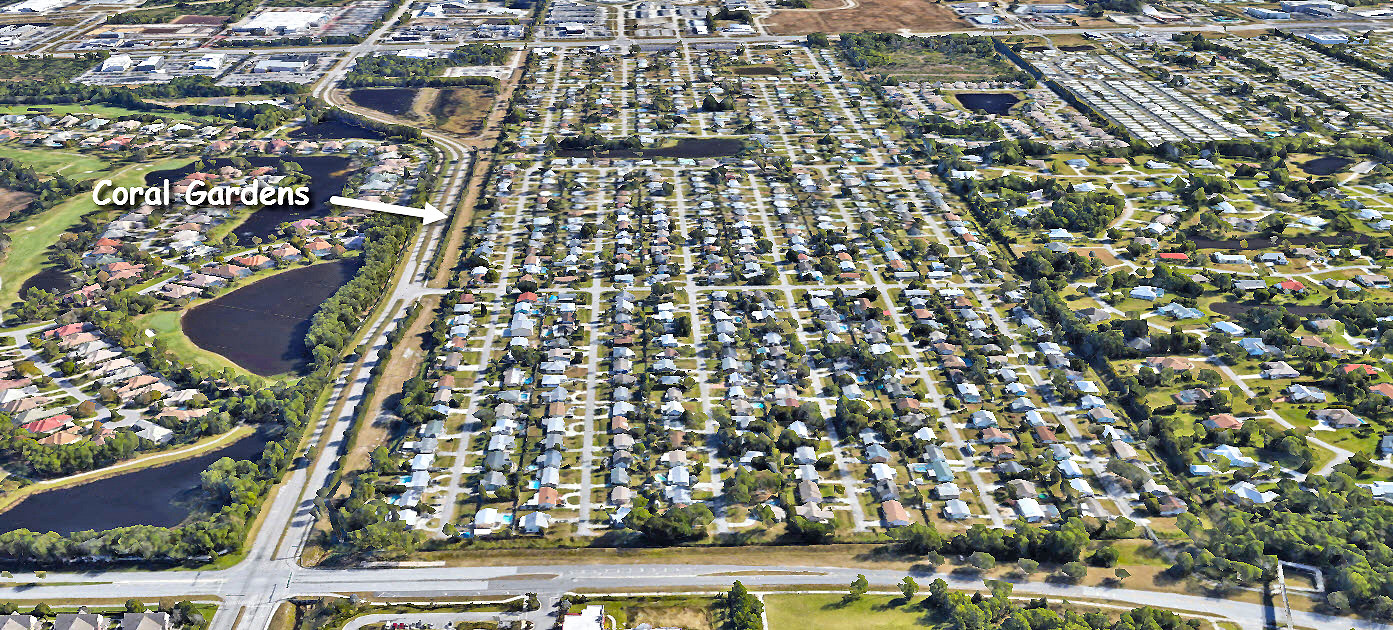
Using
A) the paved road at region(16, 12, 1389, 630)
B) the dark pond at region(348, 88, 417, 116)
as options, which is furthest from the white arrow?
the paved road at region(16, 12, 1389, 630)

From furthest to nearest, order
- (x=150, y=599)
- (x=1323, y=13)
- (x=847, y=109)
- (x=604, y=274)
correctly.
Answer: (x=1323, y=13) < (x=847, y=109) < (x=604, y=274) < (x=150, y=599)

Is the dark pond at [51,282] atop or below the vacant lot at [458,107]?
below

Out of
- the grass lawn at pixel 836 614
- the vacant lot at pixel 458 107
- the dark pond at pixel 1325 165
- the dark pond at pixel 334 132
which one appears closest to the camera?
the grass lawn at pixel 836 614

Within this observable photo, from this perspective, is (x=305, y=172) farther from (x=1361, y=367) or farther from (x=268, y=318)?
(x=1361, y=367)

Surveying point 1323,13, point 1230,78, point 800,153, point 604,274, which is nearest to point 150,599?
point 604,274

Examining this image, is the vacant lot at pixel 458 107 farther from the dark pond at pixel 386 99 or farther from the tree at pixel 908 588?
the tree at pixel 908 588

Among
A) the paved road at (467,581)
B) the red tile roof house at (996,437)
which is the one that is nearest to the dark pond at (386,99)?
the paved road at (467,581)

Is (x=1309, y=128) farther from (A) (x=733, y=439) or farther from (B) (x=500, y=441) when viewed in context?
(B) (x=500, y=441)

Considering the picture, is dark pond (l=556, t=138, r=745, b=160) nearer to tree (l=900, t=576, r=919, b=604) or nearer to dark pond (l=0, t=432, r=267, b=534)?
dark pond (l=0, t=432, r=267, b=534)
